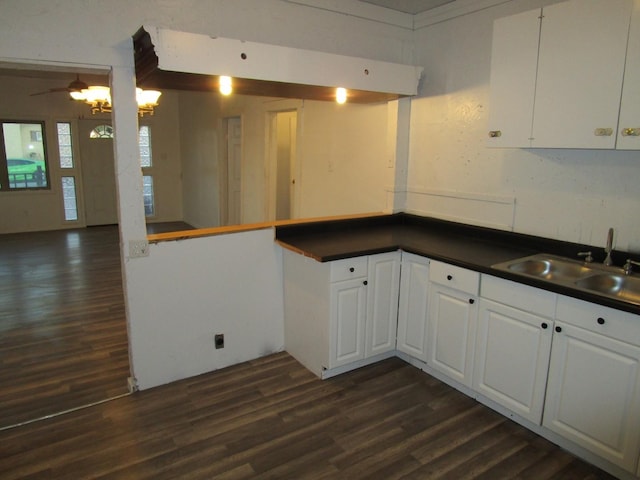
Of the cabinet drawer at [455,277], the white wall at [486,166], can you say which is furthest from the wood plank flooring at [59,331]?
the white wall at [486,166]

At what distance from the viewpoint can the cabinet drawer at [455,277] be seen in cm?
264

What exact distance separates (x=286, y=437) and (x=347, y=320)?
33.5 inches

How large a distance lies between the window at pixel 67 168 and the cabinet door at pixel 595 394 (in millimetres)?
8554

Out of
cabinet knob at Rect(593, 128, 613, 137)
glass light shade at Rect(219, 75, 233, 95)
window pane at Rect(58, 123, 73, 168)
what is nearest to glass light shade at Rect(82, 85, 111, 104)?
glass light shade at Rect(219, 75, 233, 95)

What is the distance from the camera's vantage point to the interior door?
8.36 meters

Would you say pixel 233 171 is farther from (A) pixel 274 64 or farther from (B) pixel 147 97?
(A) pixel 274 64

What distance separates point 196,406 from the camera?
8.98 feet

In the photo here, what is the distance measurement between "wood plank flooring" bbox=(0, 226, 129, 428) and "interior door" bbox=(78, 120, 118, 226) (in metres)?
2.19

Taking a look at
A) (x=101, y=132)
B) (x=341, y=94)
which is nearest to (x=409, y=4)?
(x=341, y=94)

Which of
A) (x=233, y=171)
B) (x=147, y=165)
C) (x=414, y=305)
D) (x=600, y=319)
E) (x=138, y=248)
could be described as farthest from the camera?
(x=147, y=165)

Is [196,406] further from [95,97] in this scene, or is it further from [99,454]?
[95,97]

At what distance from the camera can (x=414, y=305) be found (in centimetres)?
310

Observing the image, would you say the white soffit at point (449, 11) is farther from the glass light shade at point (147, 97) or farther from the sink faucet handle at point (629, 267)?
the glass light shade at point (147, 97)

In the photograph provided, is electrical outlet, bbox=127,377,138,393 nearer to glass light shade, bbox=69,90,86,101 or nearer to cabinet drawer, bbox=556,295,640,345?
cabinet drawer, bbox=556,295,640,345
